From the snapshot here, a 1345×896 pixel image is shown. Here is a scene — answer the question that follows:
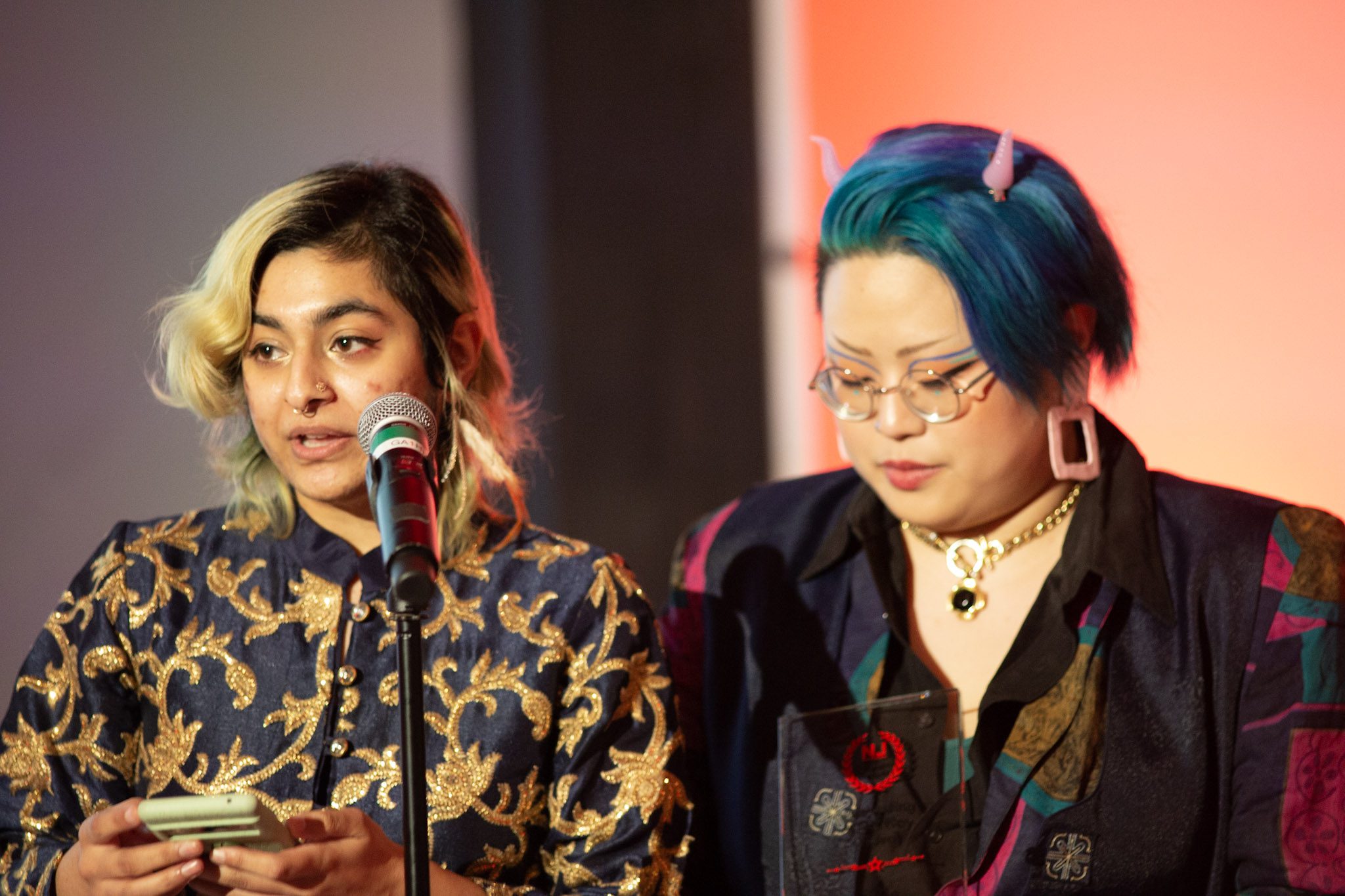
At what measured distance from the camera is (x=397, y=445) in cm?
136

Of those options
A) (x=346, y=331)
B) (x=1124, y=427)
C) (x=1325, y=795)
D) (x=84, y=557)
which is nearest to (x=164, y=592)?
(x=346, y=331)

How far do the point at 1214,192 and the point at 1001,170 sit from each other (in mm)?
1317

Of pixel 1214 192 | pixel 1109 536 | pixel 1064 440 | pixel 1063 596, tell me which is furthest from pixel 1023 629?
pixel 1214 192

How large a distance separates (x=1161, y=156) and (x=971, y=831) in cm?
181

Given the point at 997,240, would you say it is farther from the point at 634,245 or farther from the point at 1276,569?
the point at 634,245

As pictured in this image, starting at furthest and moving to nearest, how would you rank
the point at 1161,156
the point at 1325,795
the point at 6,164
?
1. the point at 1161,156
2. the point at 6,164
3. the point at 1325,795

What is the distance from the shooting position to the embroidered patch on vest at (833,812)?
6.41ft

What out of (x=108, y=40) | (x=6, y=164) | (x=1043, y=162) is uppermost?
(x=108, y=40)

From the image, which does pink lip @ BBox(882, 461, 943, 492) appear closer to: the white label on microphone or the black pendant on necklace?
the black pendant on necklace

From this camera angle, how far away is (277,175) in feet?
9.88

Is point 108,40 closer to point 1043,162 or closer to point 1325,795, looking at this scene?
point 1043,162

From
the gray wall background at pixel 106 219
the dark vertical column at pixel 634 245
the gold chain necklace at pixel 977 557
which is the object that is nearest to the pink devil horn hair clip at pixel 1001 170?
the gold chain necklace at pixel 977 557

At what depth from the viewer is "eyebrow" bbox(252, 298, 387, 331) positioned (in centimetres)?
180

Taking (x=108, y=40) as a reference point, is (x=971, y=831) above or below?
below
